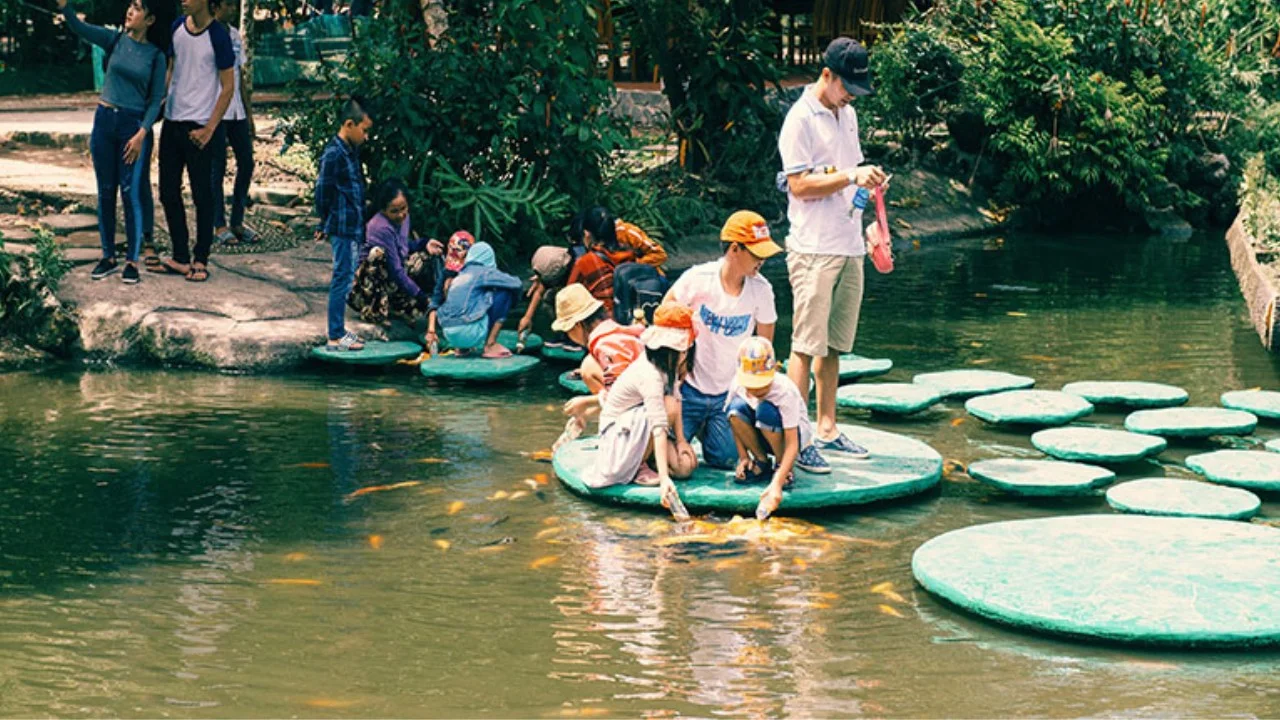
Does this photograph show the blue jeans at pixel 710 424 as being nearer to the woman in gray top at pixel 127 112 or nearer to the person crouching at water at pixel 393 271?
the person crouching at water at pixel 393 271

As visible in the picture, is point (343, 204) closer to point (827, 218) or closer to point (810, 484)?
point (827, 218)

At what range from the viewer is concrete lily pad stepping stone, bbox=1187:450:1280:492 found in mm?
6824

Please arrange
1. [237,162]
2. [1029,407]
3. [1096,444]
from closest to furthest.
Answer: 1. [1096,444]
2. [1029,407]
3. [237,162]

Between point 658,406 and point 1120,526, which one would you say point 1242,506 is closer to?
point 1120,526

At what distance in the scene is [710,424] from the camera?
6.86 meters

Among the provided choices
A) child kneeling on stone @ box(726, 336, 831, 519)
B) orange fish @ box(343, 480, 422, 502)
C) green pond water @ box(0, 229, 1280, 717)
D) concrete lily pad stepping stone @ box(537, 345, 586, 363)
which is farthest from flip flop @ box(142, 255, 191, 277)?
child kneeling on stone @ box(726, 336, 831, 519)

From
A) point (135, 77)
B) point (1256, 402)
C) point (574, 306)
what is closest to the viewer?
point (574, 306)

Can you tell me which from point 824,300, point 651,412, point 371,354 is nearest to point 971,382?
point 824,300

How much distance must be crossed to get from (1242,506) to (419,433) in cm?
Result: 379

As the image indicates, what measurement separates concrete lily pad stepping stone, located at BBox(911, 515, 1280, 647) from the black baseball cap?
73.2 inches

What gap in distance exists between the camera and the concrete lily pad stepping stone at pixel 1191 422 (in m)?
7.67

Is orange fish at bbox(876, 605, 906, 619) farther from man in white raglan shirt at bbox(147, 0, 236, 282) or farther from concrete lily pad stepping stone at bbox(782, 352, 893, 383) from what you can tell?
man in white raglan shirt at bbox(147, 0, 236, 282)

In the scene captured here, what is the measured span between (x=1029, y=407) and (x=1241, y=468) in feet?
4.16

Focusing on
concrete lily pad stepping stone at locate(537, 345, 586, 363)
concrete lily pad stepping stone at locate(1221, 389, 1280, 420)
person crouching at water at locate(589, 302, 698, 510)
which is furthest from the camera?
concrete lily pad stepping stone at locate(537, 345, 586, 363)
